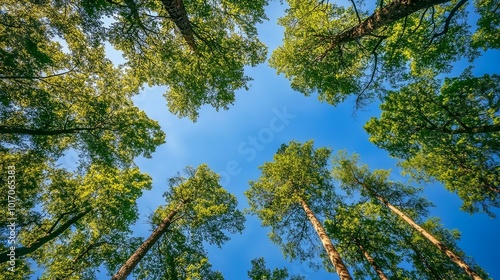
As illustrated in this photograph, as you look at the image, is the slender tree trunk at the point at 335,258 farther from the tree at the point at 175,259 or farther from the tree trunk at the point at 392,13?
the tree trunk at the point at 392,13

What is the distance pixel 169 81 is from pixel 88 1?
3.79 metres

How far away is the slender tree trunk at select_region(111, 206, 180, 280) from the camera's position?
8.21m

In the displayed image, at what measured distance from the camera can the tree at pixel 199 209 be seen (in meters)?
11.3

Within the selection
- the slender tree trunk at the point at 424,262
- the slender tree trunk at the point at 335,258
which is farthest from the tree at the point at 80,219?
the slender tree trunk at the point at 424,262

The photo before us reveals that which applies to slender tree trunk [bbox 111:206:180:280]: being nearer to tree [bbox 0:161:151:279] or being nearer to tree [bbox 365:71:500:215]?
tree [bbox 0:161:151:279]

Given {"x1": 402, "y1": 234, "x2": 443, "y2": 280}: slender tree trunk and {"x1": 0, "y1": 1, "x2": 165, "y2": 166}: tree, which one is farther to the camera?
{"x1": 402, "y1": 234, "x2": 443, "y2": 280}: slender tree trunk

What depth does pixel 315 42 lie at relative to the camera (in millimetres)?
9703

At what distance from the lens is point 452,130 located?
9.40 m

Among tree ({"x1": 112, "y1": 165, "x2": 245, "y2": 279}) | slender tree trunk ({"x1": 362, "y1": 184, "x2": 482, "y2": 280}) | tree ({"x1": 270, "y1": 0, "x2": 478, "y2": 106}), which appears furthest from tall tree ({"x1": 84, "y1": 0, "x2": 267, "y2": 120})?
slender tree trunk ({"x1": 362, "y1": 184, "x2": 482, "y2": 280})

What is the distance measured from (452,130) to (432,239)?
17.2 feet

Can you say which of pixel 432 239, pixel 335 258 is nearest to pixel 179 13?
pixel 335 258

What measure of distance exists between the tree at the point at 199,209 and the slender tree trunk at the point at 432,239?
9.11m

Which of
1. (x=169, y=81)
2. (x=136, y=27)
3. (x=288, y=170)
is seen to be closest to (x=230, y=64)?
(x=169, y=81)

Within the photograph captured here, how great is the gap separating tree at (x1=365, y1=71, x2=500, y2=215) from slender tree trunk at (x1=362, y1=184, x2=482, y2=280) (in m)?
3.28
